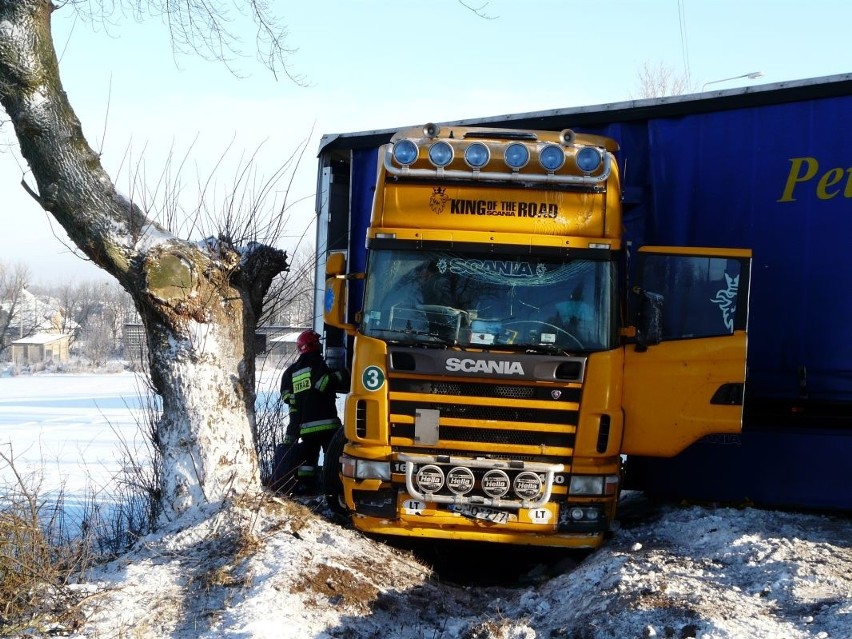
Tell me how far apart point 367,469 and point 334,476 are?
1.13 meters

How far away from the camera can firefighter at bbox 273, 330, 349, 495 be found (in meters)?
8.08

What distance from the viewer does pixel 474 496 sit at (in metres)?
6.28

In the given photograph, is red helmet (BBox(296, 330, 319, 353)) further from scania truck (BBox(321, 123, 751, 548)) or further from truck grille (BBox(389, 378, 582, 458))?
truck grille (BBox(389, 378, 582, 458))

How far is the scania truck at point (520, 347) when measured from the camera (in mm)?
6266

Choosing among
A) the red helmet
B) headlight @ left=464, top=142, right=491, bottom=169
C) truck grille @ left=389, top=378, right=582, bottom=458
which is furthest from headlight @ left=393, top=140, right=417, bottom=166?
the red helmet

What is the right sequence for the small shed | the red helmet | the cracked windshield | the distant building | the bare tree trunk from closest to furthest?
the cracked windshield
the bare tree trunk
the distant building
the red helmet
the small shed

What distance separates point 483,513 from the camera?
20.7 feet

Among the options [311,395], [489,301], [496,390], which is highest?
[489,301]

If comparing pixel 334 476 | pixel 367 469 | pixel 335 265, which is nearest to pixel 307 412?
pixel 334 476

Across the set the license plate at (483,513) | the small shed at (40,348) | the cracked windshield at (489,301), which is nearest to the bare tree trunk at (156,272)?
the cracked windshield at (489,301)

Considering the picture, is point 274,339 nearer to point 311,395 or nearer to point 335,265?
point 311,395

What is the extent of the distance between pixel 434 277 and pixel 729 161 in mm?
2831

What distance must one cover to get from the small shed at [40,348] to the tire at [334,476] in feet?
217

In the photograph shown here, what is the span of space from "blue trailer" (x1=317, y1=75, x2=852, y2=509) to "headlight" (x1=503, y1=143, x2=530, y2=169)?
4.98 ft
